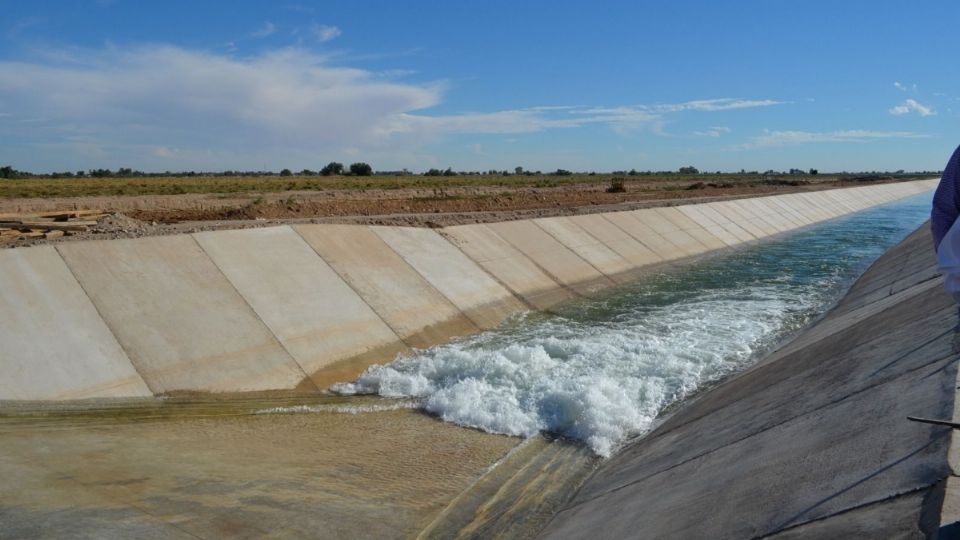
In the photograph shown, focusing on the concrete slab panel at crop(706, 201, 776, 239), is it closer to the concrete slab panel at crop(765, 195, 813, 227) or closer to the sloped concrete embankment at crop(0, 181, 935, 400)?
the concrete slab panel at crop(765, 195, 813, 227)

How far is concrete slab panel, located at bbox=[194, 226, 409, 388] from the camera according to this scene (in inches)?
504

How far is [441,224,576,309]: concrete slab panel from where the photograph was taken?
63.3ft

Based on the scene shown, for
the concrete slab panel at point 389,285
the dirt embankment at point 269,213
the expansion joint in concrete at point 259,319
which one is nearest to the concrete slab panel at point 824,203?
the dirt embankment at point 269,213

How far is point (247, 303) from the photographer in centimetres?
1334

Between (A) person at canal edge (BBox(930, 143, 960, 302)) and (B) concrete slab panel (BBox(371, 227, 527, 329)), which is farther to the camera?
(B) concrete slab panel (BBox(371, 227, 527, 329))

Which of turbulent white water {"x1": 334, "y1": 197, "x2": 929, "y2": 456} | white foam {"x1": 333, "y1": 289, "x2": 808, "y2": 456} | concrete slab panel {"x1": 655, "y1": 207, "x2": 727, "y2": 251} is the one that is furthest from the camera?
concrete slab panel {"x1": 655, "y1": 207, "x2": 727, "y2": 251}

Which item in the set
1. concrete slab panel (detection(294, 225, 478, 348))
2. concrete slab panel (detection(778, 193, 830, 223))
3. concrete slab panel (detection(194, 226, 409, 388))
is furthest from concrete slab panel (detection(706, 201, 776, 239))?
concrete slab panel (detection(194, 226, 409, 388))

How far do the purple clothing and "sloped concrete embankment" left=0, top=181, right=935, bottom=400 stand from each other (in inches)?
374

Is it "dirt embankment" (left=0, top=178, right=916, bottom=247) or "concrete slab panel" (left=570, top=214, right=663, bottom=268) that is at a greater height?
"dirt embankment" (left=0, top=178, right=916, bottom=247)

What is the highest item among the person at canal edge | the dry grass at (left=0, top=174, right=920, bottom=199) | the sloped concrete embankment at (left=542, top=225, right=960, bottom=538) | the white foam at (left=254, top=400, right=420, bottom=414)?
the dry grass at (left=0, top=174, right=920, bottom=199)

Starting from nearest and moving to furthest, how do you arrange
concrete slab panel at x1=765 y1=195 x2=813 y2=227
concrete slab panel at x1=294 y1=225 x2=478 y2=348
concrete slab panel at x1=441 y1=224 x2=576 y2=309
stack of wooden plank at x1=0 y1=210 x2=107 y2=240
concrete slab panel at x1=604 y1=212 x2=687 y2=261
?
concrete slab panel at x1=294 y1=225 x2=478 y2=348 → stack of wooden plank at x1=0 y1=210 x2=107 y2=240 → concrete slab panel at x1=441 y1=224 x2=576 y2=309 → concrete slab panel at x1=604 y1=212 x2=687 y2=261 → concrete slab panel at x1=765 y1=195 x2=813 y2=227

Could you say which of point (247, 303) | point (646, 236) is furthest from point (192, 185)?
point (247, 303)

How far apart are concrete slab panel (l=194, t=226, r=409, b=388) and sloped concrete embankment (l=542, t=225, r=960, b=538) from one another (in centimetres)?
597

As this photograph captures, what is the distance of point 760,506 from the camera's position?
488cm
